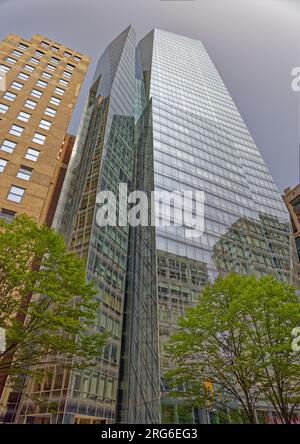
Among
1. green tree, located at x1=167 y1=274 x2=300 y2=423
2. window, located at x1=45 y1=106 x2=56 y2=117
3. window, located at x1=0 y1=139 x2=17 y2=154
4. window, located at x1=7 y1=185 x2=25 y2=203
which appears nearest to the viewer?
green tree, located at x1=167 y1=274 x2=300 y2=423

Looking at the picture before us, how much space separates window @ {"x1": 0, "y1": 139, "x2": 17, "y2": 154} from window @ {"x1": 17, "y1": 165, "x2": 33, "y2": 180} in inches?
93.7

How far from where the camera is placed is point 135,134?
56.9 m

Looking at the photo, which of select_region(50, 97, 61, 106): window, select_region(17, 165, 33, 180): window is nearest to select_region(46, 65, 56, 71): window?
select_region(50, 97, 61, 106): window

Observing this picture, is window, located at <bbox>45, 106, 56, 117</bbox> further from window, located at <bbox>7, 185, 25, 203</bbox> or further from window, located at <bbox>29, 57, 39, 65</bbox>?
window, located at <bbox>7, 185, 25, 203</bbox>

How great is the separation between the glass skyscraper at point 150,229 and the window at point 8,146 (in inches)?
348

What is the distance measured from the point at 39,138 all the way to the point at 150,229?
16051 millimetres

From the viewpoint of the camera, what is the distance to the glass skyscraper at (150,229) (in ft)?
78.2

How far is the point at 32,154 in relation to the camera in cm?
2816

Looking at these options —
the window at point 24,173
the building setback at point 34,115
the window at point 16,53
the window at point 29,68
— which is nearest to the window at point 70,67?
the building setback at point 34,115

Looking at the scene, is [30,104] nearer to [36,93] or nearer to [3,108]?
[36,93]

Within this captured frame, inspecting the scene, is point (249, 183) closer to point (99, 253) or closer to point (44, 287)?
point (99, 253)

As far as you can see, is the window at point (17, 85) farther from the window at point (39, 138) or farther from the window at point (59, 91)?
the window at point (39, 138)

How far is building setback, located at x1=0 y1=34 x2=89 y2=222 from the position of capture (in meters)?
25.4
